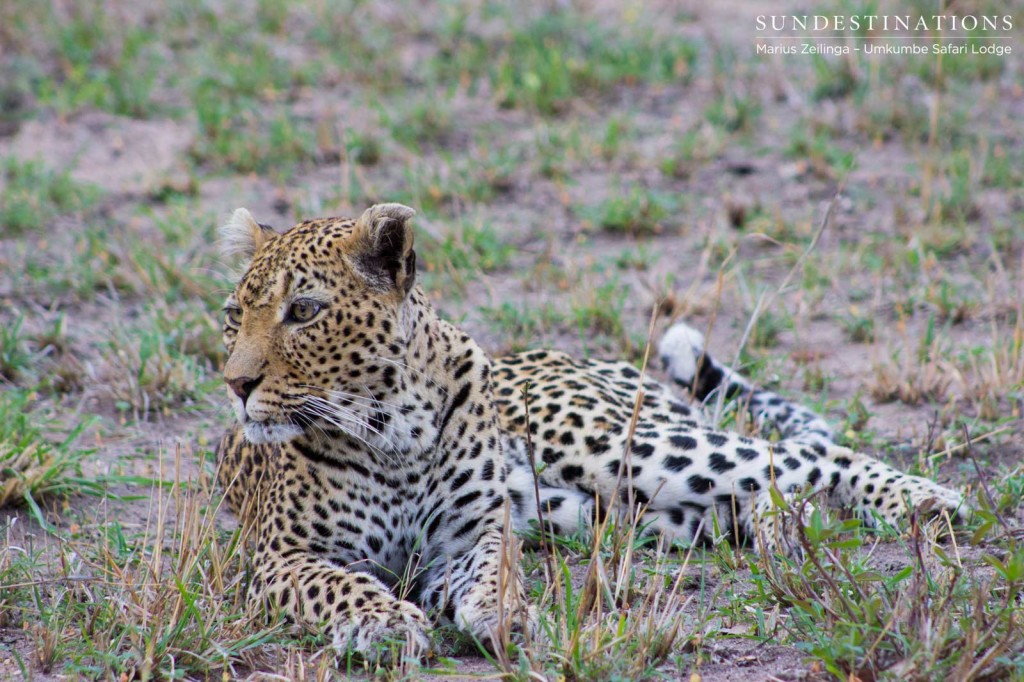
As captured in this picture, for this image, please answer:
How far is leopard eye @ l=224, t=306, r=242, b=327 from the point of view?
4.89 metres

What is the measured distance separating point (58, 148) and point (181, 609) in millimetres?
7198

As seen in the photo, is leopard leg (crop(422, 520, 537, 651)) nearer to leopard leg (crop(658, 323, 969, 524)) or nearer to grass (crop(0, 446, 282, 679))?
grass (crop(0, 446, 282, 679))

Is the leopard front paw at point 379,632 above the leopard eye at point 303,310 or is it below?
below

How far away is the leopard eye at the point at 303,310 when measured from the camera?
15.5 feet

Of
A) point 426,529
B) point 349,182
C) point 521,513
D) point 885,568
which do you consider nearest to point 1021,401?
point 885,568

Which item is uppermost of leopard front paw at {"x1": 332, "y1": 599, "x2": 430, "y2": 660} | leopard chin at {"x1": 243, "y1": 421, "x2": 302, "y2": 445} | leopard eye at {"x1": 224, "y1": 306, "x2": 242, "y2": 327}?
leopard eye at {"x1": 224, "y1": 306, "x2": 242, "y2": 327}

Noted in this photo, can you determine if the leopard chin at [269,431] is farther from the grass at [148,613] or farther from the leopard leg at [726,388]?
the leopard leg at [726,388]

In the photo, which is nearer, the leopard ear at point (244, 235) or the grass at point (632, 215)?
the leopard ear at point (244, 235)

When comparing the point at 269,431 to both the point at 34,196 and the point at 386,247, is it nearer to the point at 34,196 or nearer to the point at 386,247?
the point at 386,247

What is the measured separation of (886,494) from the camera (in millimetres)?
5293

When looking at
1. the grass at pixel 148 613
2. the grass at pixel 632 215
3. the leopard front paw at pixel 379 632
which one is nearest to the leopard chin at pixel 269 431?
the grass at pixel 148 613

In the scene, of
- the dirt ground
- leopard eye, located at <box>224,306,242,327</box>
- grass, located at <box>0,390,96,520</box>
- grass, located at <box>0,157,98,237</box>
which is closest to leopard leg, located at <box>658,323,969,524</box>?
the dirt ground

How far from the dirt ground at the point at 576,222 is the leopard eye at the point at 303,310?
1041 millimetres

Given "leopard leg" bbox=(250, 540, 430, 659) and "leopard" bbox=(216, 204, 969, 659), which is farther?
"leopard" bbox=(216, 204, 969, 659)
